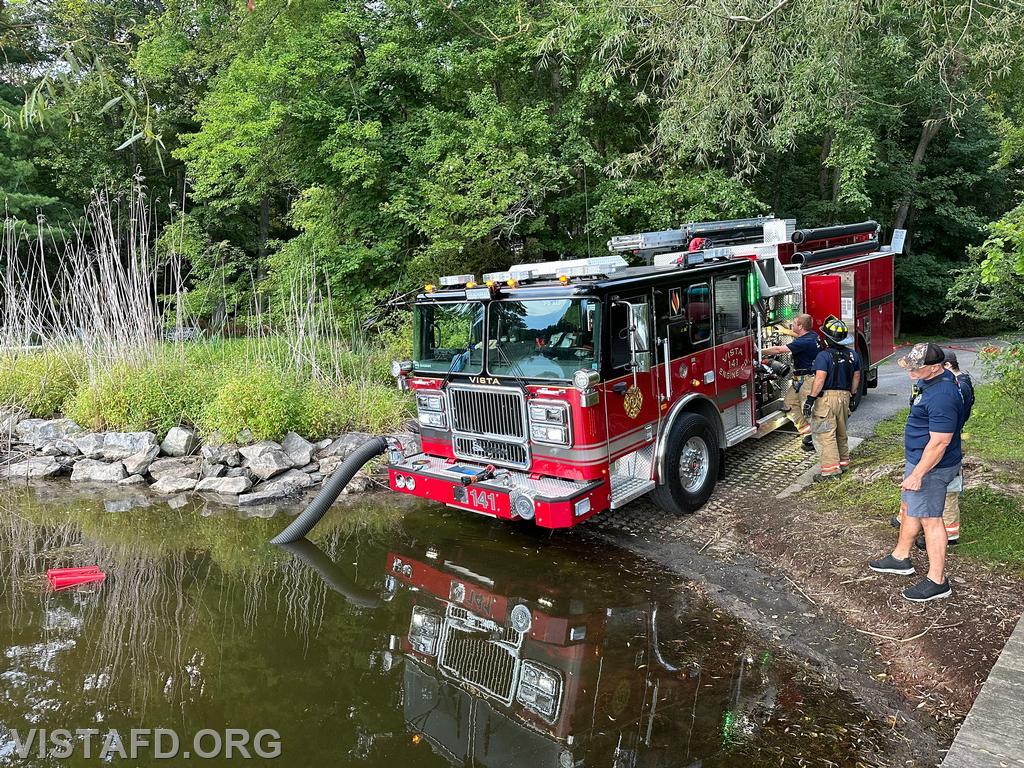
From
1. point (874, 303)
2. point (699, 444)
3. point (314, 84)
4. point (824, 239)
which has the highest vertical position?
point (314, 84)

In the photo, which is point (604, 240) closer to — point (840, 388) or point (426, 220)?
point (426, 220)

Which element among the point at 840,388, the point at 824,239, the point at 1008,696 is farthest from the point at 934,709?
the point at 824,239

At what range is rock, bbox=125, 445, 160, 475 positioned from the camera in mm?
9461

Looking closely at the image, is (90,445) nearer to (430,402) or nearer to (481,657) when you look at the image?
(430,402)

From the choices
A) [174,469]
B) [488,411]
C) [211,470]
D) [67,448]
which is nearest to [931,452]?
[488,411]

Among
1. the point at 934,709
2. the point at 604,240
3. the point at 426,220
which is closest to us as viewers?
the point at 934,709

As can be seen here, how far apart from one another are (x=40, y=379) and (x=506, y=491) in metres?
8.30

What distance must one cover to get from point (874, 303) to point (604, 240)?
5.32 meters

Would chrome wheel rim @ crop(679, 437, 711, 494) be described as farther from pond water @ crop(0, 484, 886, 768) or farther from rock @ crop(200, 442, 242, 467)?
rock @ crop(200, 442, 242, 467)

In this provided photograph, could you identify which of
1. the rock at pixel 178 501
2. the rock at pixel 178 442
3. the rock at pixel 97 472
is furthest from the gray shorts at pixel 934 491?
the rock at pixel 97 472

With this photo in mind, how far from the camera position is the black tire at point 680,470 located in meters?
6.74

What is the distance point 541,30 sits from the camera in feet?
41.1

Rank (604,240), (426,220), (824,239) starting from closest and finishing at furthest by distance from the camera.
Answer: (824,239) < (426,220) < (604,240)

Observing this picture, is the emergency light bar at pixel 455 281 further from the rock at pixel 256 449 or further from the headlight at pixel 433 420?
the rock at pixel 256 449
